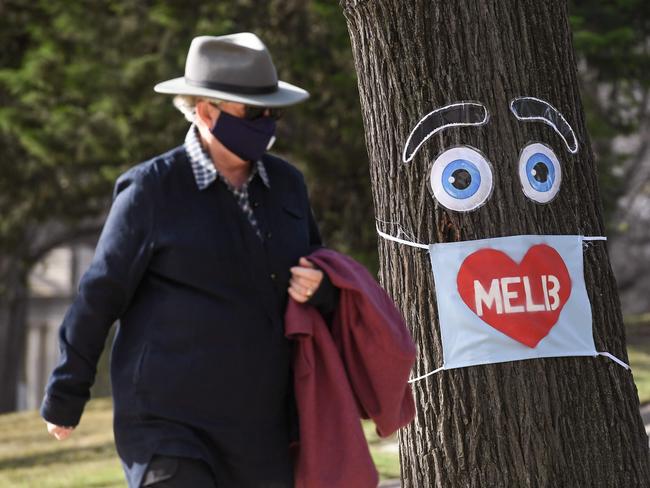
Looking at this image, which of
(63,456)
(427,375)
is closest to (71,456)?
(63,456)

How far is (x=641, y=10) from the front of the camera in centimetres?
1584

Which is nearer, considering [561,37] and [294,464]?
[294,464]

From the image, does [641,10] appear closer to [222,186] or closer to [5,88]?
[5,88]

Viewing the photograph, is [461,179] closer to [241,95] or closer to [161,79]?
[241,95]

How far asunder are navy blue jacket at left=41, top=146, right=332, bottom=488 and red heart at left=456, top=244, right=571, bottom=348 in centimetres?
132

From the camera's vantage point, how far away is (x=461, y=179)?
469cm

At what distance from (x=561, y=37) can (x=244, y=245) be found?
1.92 m

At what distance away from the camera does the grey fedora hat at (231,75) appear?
3.62 m

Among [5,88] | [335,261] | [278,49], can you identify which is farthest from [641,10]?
[335,261]

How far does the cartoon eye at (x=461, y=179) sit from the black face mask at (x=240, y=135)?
1.29 m

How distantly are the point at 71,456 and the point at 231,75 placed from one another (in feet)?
26.3

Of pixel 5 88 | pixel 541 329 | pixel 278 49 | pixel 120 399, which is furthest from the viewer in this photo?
pixel 5 88

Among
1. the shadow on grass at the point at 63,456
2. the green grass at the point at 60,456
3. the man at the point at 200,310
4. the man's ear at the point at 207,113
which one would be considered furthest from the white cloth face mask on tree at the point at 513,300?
the shadow on grass at the point at 63,456

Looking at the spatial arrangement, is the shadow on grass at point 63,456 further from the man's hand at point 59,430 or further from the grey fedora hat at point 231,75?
the grey fedora hat at point 231,75
